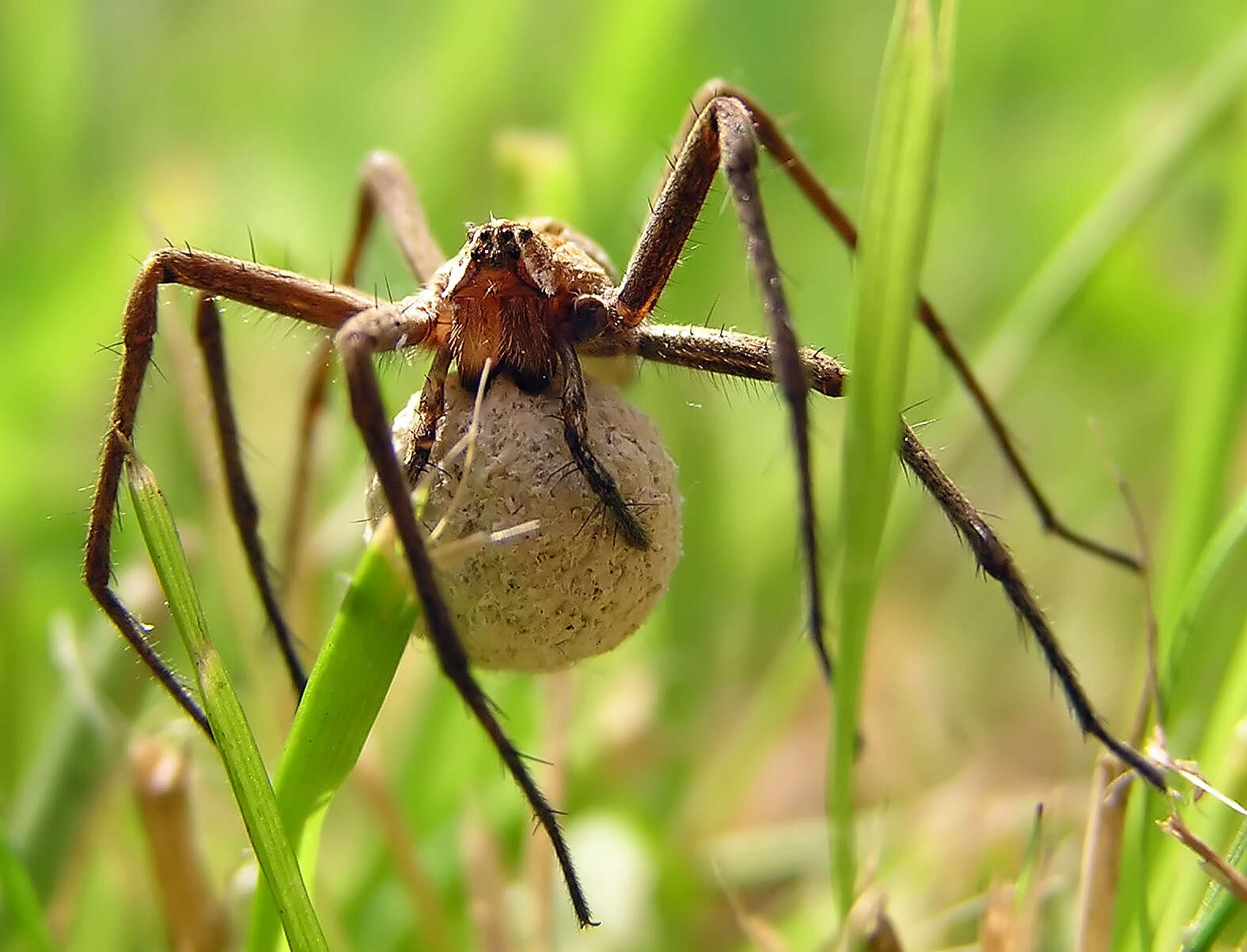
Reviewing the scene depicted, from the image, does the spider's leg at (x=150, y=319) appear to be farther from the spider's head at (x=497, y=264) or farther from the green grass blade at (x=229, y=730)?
the green grass blade at (x=229, y=730)

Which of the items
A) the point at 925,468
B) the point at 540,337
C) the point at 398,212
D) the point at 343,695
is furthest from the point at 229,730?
the point at 398,212

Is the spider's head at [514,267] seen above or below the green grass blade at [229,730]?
above

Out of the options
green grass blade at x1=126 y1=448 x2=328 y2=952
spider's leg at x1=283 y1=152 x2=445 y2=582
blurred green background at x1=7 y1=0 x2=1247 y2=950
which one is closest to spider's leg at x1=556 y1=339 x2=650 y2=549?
blurred green background at x1=7 y1=0 x2=1247 y2=950

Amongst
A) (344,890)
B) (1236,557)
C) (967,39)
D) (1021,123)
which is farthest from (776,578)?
(967,39)

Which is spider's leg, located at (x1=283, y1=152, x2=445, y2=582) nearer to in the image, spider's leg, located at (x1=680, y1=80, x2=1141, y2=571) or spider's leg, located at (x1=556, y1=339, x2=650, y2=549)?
spider's leg, located at (x1=680, y1=80, x2=1141, y2=571)

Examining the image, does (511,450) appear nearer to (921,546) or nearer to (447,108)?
(921,546)

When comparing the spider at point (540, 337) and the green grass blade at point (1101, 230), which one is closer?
the spider at point (540, 337)


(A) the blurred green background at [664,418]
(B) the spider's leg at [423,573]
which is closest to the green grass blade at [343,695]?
(B) the spider's leg at [423,573]
